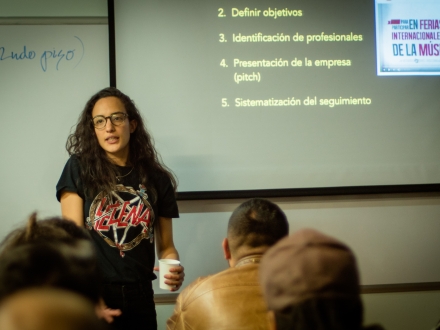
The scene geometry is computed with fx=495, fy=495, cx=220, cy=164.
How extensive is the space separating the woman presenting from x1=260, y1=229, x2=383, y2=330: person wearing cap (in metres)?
1.10

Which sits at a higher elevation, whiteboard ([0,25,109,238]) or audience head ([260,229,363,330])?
whiteboard ([0,25,109,238])

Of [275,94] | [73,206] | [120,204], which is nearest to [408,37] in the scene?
[275,94]

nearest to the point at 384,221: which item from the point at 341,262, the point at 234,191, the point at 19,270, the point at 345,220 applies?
the point at 345,220

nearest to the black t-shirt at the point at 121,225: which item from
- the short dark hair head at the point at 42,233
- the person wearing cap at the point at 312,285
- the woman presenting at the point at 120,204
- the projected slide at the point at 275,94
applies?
the woman presenting at the point at 120,204

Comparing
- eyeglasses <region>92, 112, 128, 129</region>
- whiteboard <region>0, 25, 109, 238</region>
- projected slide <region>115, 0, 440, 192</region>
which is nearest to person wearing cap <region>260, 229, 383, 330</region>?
eyeglasses <region>92, 112, 128, 129</region>

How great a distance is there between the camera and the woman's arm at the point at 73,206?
2062mm

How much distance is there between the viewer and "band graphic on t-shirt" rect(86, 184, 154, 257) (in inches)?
80.9

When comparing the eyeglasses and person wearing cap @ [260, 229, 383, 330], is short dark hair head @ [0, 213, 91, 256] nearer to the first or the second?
person wearing cap @ [260, 229, 383, 330]

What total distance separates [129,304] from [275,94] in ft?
4.85

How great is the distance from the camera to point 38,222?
119cm

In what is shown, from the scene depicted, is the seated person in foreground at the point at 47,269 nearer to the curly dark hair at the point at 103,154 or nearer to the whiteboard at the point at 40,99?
the curly dark hair at the point at 103,154

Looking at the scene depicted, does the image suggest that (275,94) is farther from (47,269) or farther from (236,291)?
(47,269)

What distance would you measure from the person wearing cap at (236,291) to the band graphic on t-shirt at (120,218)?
590 mm

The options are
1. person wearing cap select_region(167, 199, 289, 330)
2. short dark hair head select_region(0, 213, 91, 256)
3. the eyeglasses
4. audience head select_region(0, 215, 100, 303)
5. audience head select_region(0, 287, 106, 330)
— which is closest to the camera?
audience head select_region(0, 287, 106, 330)
